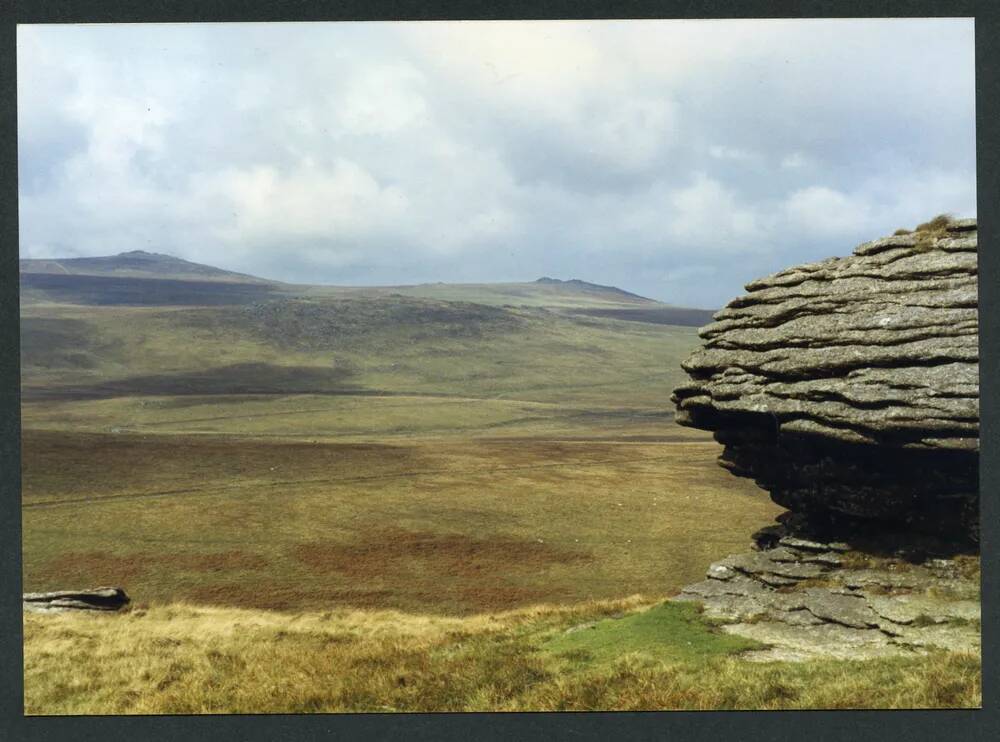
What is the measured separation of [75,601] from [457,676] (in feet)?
45.6

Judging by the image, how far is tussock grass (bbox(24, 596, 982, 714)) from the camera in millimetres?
12586

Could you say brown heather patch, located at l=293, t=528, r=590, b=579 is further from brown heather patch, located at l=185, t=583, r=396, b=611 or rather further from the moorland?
brown heather patch, located at l=185, t=583, r=396, b=611

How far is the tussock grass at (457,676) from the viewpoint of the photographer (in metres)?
12.6

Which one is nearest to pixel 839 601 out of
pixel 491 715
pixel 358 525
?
pixel 491 715

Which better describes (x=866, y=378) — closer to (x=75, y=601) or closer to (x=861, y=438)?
(x=861, y=438)

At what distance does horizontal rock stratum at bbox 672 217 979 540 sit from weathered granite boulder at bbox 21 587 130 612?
17.9m

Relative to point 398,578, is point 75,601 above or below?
above

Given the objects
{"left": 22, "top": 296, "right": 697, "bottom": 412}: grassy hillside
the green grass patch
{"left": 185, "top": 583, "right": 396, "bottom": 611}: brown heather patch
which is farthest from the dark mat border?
{"left": 22, "top": 296, "right": 697, "bottom": 412}: grassy hillside

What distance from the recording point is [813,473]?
56.5 feet

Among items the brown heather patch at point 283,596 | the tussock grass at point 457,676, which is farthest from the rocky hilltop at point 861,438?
the brown heather patch at point 283,596

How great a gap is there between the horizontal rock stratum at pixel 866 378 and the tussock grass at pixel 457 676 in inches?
154

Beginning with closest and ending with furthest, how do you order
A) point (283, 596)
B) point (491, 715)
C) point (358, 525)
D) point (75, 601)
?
point (491, 715) < point (75, 601) < point (283, 596) < point (358, 525)

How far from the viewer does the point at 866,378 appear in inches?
596

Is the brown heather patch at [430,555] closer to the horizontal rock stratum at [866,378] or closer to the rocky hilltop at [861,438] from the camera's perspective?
the rocky hilltop at [861,438]
